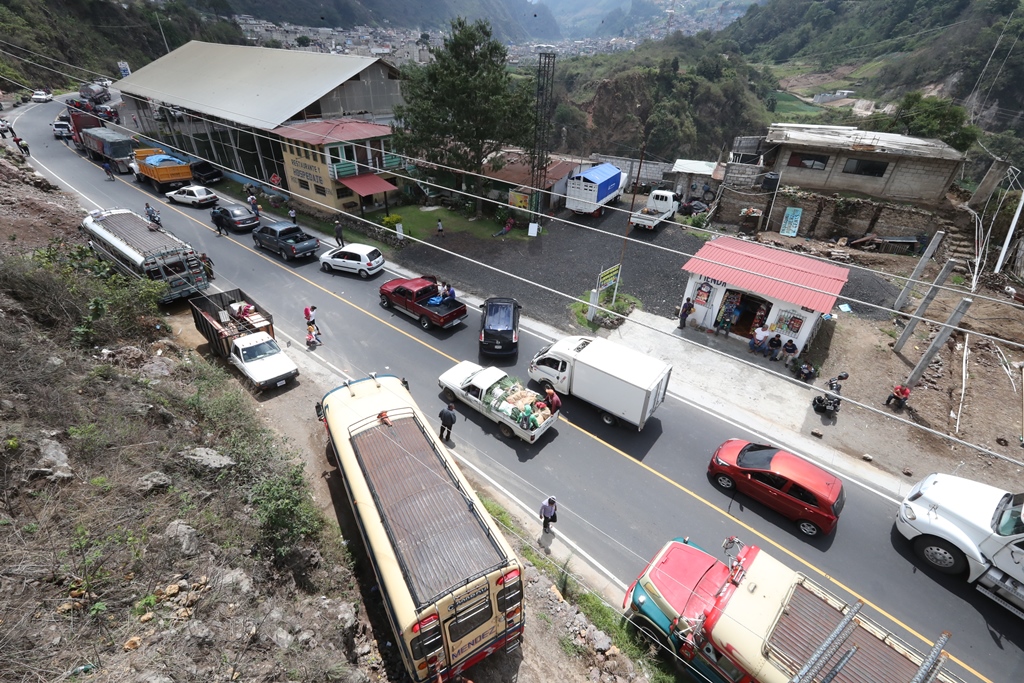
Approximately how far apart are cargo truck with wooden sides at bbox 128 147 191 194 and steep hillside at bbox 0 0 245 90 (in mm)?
22825

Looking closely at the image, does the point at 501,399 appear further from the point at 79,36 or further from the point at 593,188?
the point at 79,36

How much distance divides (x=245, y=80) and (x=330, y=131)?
14123 mm

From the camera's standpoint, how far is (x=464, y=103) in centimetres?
2655

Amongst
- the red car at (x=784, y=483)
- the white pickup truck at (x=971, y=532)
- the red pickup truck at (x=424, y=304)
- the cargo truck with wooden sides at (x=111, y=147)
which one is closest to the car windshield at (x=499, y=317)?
the red pickup truck at (x=424, y=304)

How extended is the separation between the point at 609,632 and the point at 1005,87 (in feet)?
284

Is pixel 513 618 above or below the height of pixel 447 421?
above

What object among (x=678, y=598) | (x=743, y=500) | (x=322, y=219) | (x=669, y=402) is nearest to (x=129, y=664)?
(x=678, y=598)

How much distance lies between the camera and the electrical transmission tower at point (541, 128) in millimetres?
26500

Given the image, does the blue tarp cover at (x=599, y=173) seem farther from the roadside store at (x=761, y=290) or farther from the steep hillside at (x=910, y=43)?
the steep hillside at (x=910, y=43)

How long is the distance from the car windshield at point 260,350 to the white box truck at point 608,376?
9.24 metres

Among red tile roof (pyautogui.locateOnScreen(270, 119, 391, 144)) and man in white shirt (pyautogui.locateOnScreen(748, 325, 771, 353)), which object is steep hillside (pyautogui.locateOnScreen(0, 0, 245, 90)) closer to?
red tile roof (pyautogui.locateOnScreen(270, 119, 391, 144))

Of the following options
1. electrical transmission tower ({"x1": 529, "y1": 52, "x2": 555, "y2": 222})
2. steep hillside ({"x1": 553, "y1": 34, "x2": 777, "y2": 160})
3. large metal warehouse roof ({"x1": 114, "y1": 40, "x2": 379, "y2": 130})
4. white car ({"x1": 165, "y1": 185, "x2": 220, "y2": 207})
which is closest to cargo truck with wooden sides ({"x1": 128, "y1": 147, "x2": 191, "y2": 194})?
white car ({"x1": 165, "y1": 185, "x2": 220, "y2": 207})

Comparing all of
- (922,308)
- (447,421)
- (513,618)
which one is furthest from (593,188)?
(513,618)

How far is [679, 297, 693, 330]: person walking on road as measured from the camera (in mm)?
19062
